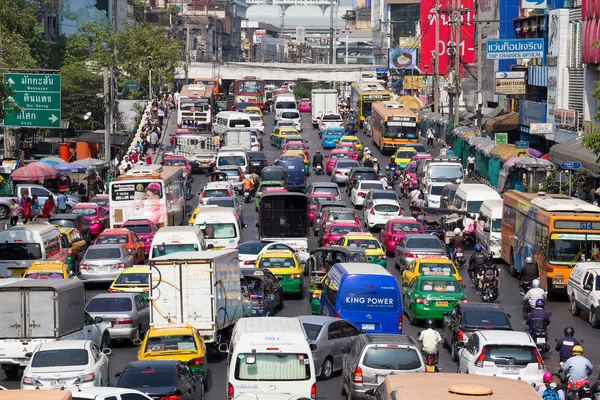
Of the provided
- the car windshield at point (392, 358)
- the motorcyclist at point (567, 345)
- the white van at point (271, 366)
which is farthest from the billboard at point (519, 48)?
the white van at point (271, 366)

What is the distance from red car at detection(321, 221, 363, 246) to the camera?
3803cm

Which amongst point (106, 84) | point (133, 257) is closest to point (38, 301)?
point (133, 257)

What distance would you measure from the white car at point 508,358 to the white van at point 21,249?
54.6ft

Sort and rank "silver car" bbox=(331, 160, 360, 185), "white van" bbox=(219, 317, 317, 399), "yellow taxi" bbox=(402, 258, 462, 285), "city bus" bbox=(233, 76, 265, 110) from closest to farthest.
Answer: "white van" bbox=(219, 317, 317, 399)
"yellow taxi" bbox=(402, 258, 462, 285)
"silver car" bbox=(331, 160, 360, 185)
"city bus" bbox=(233, 76, 265, 110)

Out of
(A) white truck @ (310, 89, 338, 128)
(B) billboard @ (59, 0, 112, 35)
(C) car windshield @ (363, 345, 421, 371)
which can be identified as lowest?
(C) car windshield @ (363, 345, 421, 371)

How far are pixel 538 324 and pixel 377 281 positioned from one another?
12.0ft

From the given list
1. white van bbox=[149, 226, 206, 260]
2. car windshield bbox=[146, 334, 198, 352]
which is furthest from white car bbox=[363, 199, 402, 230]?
car windshield bbox=[146, 334, 198, 352]

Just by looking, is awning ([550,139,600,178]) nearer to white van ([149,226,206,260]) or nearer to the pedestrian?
white van ([149,226,206,260])

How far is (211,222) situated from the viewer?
121 ft

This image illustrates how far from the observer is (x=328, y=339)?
22281 millimetres

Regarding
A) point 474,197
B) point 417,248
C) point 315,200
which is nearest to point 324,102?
point 315,200

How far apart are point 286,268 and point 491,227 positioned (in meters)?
9.91

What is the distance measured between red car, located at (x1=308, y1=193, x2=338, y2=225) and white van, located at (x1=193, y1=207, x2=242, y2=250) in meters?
9.01

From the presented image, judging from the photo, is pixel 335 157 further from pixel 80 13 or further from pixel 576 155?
pixel 80 13
